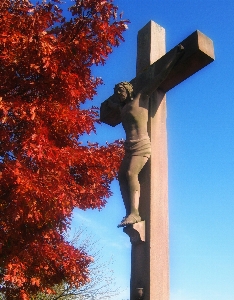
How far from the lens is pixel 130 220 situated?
11.9 ft

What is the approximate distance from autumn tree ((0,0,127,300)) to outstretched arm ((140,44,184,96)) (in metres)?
2.61

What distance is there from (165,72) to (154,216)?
1529 mm

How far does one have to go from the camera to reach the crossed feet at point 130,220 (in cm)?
363

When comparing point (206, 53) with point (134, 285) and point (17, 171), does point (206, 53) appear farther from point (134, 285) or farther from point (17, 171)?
point (17, 171)

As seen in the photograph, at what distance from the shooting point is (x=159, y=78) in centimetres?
415

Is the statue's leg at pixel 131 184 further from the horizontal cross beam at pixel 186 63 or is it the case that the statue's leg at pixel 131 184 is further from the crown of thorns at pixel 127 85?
the horizontal cross beam at pixel 186 63

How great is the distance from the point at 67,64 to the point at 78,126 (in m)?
1.21

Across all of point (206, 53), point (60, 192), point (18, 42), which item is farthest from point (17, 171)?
point (206, 53)

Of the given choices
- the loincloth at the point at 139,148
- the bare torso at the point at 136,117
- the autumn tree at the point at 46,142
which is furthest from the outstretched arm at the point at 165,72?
the autumn tree at the point at 46,142

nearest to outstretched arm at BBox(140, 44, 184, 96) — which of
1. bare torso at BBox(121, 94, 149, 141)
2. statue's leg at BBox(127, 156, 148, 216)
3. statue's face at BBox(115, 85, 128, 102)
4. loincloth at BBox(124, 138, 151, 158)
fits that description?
bare torso at BBox(121, 94, 149, 141)

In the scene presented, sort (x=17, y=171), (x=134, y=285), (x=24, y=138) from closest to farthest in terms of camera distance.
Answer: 1. (x=134, y=285)
2. (x=17, y=171)
3. (x=24, y=138)

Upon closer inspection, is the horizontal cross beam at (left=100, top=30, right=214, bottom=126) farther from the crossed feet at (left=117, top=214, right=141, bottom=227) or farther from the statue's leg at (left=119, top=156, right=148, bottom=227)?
the crossed feet at (left=117, top=214, right=141, bottom=227)

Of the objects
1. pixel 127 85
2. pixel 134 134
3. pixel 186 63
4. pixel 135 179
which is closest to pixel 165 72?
pixel 186 63

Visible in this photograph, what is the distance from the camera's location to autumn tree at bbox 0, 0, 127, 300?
20.9 ft
